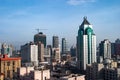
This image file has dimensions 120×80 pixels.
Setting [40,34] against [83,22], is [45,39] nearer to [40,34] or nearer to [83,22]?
[40,34]

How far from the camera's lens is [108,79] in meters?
17.8

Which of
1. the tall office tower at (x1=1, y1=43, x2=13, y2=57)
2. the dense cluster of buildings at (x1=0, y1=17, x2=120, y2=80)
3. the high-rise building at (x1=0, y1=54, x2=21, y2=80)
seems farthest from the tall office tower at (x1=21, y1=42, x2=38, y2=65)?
the high-rise building at (x1=0, y1=54, x2=21, y2=80)

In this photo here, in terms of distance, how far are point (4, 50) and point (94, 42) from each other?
1815cm

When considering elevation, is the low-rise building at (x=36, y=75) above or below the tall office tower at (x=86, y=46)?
below

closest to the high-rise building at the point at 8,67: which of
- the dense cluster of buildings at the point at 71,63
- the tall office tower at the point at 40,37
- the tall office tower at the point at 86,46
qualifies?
the dense cluster of buildings at the point at 71,63

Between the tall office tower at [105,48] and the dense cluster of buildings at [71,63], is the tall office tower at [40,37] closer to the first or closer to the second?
the dense cluster of buildings at [71,63]

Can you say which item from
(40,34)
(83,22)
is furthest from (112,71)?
(40,34)

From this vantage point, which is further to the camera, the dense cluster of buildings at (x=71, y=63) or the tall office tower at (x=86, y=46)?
the tall office tower at (x=86, y=46)

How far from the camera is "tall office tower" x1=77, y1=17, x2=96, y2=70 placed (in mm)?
25094

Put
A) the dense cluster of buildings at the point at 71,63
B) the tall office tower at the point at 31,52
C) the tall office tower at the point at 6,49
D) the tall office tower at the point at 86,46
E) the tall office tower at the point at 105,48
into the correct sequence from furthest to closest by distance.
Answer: the tall office tower at the point at 6,49
the tall office tower at the point at 31,52
the tall office tower at the point at 105,48
the tall office tower at the point at 86,46
the dense cluster of buildings at the point at 71,63

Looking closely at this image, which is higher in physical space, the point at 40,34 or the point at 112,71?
the point at 40,34

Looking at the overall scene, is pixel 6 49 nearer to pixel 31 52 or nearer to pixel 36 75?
pixel 31 52

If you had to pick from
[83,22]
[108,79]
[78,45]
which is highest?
[83,22]

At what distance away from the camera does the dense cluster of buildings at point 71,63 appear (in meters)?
15.2
